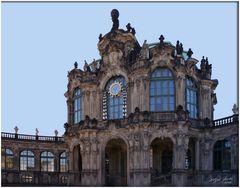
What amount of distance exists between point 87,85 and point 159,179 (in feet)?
37.6

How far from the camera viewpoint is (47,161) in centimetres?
5806

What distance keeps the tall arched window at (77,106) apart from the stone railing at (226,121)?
13.1 metres

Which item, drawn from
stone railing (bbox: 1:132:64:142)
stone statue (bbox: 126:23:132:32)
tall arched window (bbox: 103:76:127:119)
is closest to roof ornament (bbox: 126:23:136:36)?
stone statue (bbox: 126:23:132:32)

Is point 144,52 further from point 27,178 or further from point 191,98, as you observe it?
point 27,178

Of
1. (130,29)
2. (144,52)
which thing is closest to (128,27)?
(130,29)

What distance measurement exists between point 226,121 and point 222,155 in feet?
10.1

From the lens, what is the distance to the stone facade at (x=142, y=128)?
41375 mm

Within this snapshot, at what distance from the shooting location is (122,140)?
4506cm

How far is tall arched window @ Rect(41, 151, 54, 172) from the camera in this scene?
189ft

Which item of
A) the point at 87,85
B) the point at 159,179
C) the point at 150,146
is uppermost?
the point at 87,85

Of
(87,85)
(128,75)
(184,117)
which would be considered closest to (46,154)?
(87,85)

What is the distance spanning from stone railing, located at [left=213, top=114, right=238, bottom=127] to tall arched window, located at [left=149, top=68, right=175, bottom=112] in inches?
189

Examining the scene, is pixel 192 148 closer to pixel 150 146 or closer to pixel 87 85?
pixel 150 146

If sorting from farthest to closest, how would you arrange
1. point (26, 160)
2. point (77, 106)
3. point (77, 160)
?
point (26, 160) < point (77, 160) < point (77, 106)
